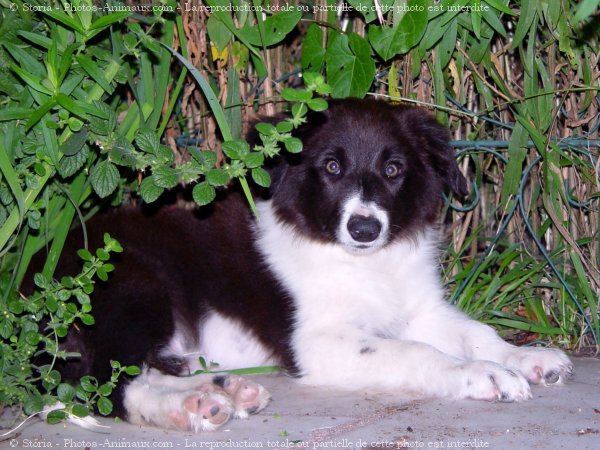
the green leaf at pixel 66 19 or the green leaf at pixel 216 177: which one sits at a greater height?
the green leaf at pixel 66 19

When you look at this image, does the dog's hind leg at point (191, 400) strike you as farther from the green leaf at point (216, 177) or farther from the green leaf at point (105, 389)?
the green leaf at point (216, 177)

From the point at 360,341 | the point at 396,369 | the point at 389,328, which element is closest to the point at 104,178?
the point at 360,341

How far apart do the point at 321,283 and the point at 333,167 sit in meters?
0.52

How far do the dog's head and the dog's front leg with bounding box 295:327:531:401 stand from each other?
1.40 ft

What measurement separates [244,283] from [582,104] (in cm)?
186

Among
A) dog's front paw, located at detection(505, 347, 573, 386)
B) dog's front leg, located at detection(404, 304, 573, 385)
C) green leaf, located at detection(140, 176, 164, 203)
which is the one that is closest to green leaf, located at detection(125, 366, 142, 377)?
green leaf, located at detection(140, 176, 164, 203)

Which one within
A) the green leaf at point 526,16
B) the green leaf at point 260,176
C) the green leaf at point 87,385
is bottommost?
the green leaf at point 87,385

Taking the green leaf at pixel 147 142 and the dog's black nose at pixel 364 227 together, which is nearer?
the green leaf at pixel 147 142

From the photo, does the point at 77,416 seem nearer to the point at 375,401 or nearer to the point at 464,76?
the point at 375,401

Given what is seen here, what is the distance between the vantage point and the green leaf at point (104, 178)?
3.20 meters

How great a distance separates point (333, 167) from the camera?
3.89 metres

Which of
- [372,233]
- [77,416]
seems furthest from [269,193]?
[77,416]

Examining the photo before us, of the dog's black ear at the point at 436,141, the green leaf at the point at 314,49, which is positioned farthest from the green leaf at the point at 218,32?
the dog's black ear at the point at 436,141

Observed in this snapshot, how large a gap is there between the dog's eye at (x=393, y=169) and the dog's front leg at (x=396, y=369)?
28.1 inches
